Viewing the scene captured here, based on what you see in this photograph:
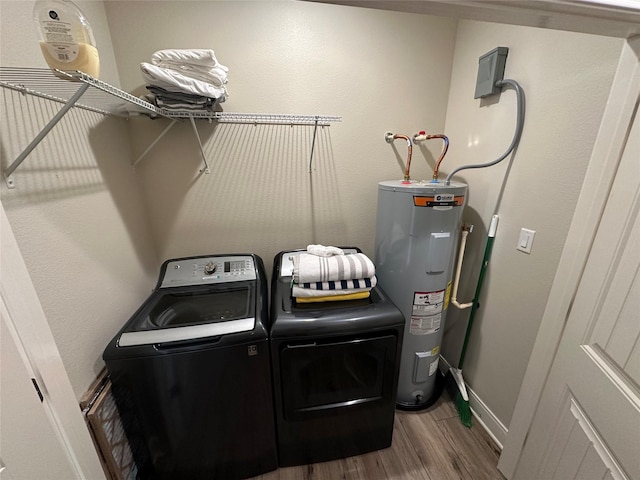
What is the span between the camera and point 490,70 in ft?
4.12

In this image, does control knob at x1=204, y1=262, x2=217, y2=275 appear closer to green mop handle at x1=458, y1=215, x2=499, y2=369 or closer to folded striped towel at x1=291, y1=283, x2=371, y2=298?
folded striped towel at x1=291, y1=283, x2=371, y2=298

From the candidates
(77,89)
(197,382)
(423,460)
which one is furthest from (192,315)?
(423,460)

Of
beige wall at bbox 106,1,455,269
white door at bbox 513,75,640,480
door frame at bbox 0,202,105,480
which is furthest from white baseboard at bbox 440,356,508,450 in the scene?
door frame at bbox 0,202,105,480

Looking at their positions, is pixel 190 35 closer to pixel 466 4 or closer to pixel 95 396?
pixel 466 4

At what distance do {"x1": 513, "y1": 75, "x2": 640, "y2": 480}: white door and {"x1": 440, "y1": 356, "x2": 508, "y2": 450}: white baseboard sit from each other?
1.58 ft

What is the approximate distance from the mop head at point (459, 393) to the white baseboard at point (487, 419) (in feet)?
0.14

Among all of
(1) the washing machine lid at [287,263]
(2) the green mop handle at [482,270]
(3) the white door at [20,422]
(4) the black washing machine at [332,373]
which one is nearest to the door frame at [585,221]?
(2) the green mop handle at [482,270]

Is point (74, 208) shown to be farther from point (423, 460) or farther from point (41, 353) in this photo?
point (423, 460)

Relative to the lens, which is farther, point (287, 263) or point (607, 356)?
point (287, 263)

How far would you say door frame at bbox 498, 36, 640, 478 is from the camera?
0.71m

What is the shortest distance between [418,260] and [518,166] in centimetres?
63

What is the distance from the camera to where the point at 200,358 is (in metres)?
0.97

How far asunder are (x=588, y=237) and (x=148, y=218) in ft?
6.60

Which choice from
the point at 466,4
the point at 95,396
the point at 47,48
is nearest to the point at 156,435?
the point at 95,396
